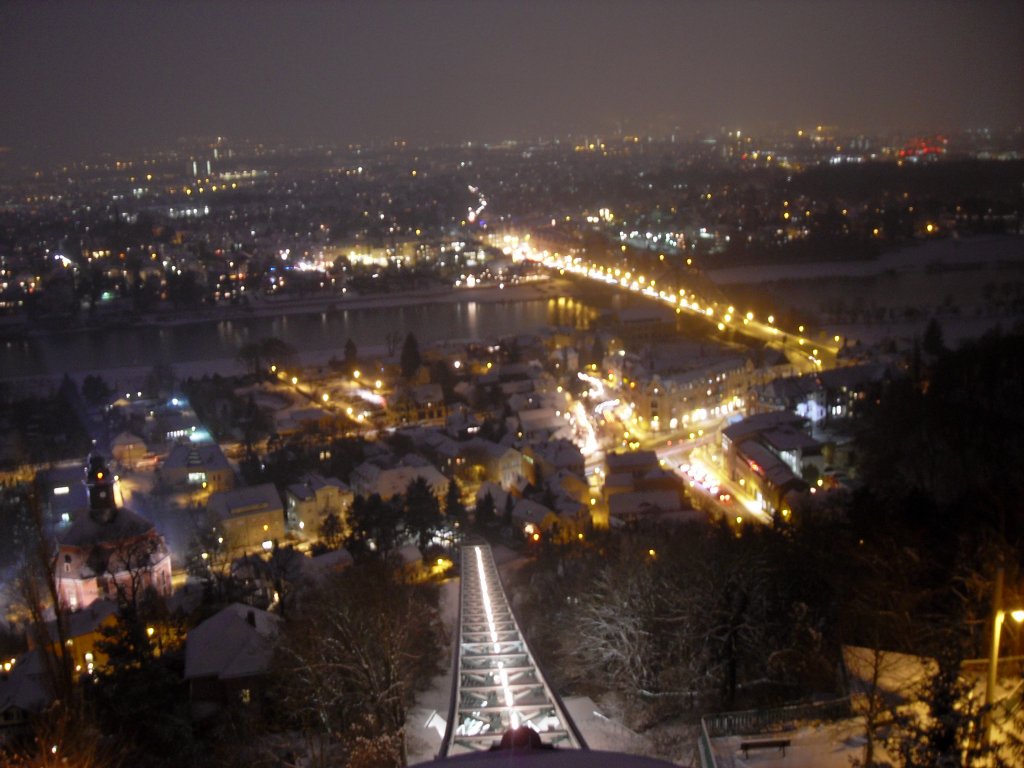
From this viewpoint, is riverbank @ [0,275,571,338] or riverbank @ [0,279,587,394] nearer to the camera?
riverbank @ [0,279,587,394]

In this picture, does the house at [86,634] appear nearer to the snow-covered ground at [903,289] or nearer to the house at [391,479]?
the house at [391,479]

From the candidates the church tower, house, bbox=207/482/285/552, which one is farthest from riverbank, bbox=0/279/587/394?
the church tower

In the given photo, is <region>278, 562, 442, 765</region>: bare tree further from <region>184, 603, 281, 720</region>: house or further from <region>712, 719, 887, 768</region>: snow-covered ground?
<region>712, 719, 887, 768</region>: snow-covered ground

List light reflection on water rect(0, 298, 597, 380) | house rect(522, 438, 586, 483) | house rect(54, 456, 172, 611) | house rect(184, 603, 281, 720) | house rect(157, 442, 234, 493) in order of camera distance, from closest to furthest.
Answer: house rect(184, 603, 281, 720) → house rect(54, 456, 172, 611) → house rect(157, 442, 234, 493) → house rect(522, 438, 586, 483) → light reflection on water rect(0, 298, 597, 380)

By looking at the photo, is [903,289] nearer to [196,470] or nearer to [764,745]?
[196,470]

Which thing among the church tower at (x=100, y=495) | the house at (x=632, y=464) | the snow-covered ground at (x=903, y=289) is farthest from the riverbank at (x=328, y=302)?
the house at (x=632, y=464)

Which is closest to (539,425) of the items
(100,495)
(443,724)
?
(100,495)

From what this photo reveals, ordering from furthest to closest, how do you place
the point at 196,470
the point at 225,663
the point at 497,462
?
the point at 497,462
the point at 196,470
the point at 225,663
